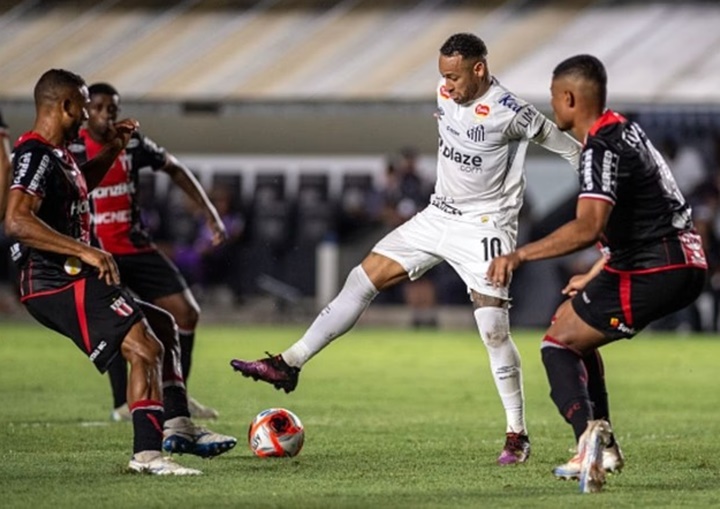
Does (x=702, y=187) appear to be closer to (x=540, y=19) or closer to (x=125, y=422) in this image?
(x=540, y=19)

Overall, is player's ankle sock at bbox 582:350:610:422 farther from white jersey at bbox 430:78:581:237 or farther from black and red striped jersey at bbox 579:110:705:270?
white jersey at bbox 430:78:581:237

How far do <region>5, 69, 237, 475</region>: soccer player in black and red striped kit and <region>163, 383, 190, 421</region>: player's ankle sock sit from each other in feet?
2.84

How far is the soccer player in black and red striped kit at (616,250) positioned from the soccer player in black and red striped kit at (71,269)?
1.97 metres

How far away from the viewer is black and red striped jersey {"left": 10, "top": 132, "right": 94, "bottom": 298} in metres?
8.41

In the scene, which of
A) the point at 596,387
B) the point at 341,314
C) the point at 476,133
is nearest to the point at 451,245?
the point at 476,133

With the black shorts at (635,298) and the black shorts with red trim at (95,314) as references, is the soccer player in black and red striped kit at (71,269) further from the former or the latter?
the black shorts at (635,298)

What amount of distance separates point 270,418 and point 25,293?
1.76m

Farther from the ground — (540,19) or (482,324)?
(540,19)

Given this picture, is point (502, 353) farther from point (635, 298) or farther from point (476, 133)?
point (635, 298)

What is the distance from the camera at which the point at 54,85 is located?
8.53 metres

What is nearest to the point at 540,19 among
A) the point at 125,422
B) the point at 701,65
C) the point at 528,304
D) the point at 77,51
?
the point at 701,65

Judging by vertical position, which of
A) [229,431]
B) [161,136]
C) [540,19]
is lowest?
[229,431]

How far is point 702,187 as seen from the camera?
2308 centimetres

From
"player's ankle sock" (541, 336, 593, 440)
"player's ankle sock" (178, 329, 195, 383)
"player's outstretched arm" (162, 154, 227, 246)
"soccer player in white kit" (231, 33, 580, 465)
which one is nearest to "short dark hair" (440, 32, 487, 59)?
"soccer player in white kit" (231, 33, 580, 465)
